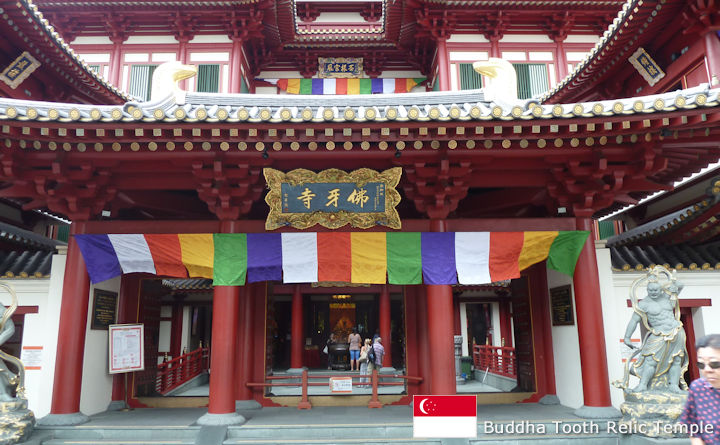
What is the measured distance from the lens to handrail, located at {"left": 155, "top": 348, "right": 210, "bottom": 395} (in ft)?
38.7

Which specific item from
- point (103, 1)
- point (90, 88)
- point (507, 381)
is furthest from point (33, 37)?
point (507, 381)

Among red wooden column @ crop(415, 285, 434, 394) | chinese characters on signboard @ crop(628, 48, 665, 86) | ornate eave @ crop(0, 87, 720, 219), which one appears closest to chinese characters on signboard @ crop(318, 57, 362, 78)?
chinese characters on signboard @ crop(628, 48, 665, 86)

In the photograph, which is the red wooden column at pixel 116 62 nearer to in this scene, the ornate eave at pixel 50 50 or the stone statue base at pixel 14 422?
the ornate eave at pixel 50 50

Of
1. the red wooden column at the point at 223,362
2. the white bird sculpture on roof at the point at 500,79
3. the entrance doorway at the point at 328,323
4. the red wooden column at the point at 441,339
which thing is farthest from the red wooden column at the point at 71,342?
the entrance doorway at the point at 328,323

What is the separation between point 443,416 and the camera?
5930mm

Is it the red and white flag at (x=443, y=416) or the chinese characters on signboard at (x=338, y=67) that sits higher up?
the chinese characters on signboard at (x=338, y=67)

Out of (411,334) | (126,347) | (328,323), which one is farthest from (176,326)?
(411,334)

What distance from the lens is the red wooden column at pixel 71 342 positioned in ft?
25.0

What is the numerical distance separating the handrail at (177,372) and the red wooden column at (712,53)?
46.2 feet

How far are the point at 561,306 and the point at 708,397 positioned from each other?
17.6 feet

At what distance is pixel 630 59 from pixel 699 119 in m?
6.78

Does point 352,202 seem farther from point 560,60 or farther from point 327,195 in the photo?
point 560,60

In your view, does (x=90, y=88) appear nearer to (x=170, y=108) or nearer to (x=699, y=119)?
(x=170, y=108)

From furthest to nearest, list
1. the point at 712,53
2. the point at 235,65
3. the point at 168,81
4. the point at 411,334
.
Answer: the point at 235,65
the point at 712,53
the point at 411,334
the point at 168,81
